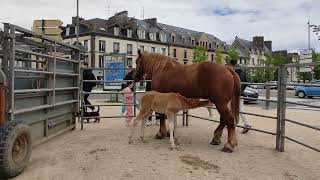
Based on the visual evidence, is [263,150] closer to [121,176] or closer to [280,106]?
[280,106]

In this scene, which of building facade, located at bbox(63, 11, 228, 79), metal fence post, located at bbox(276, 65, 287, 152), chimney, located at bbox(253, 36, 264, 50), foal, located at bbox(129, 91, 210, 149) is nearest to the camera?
foal, located at bbox(129, 91, 210, 149)

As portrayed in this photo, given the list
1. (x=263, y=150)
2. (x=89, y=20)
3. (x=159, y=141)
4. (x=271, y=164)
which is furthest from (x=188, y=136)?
(x=89, y=20)

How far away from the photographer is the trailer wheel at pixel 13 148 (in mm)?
4521

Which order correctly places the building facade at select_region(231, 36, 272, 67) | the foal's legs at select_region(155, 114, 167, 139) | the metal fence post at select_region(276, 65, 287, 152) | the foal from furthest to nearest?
1. the building facade at select_region(231, 36, 272, 67)
2. the foal's legs at select_region(155, 114, 167, 139)
3. the metal fence post at select_region(276, 65, 287, 152)
4. the foal

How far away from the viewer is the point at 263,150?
6.81m

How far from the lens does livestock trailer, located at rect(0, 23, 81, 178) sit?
484 centimetres

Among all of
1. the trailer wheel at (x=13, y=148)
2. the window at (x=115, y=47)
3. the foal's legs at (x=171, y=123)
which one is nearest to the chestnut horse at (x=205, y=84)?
the foal's legs at (x=171, y=123)

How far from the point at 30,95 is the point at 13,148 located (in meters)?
1.44

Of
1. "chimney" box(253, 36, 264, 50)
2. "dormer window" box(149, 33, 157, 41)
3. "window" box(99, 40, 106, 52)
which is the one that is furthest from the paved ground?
"chimney" box(253, 36, 264, 50)

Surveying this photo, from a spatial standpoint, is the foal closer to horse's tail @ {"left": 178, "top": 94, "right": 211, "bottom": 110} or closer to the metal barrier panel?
horse's tail @ {"left": 178, "top": 94, "right": 211, "bottom": 110}

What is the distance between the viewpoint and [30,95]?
20.1 ft

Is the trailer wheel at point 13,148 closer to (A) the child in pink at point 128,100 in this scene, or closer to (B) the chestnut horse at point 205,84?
(B) the chestnut horse at point 205,84

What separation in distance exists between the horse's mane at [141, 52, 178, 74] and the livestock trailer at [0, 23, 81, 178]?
157cm

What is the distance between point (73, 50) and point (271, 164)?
496 centimetres
